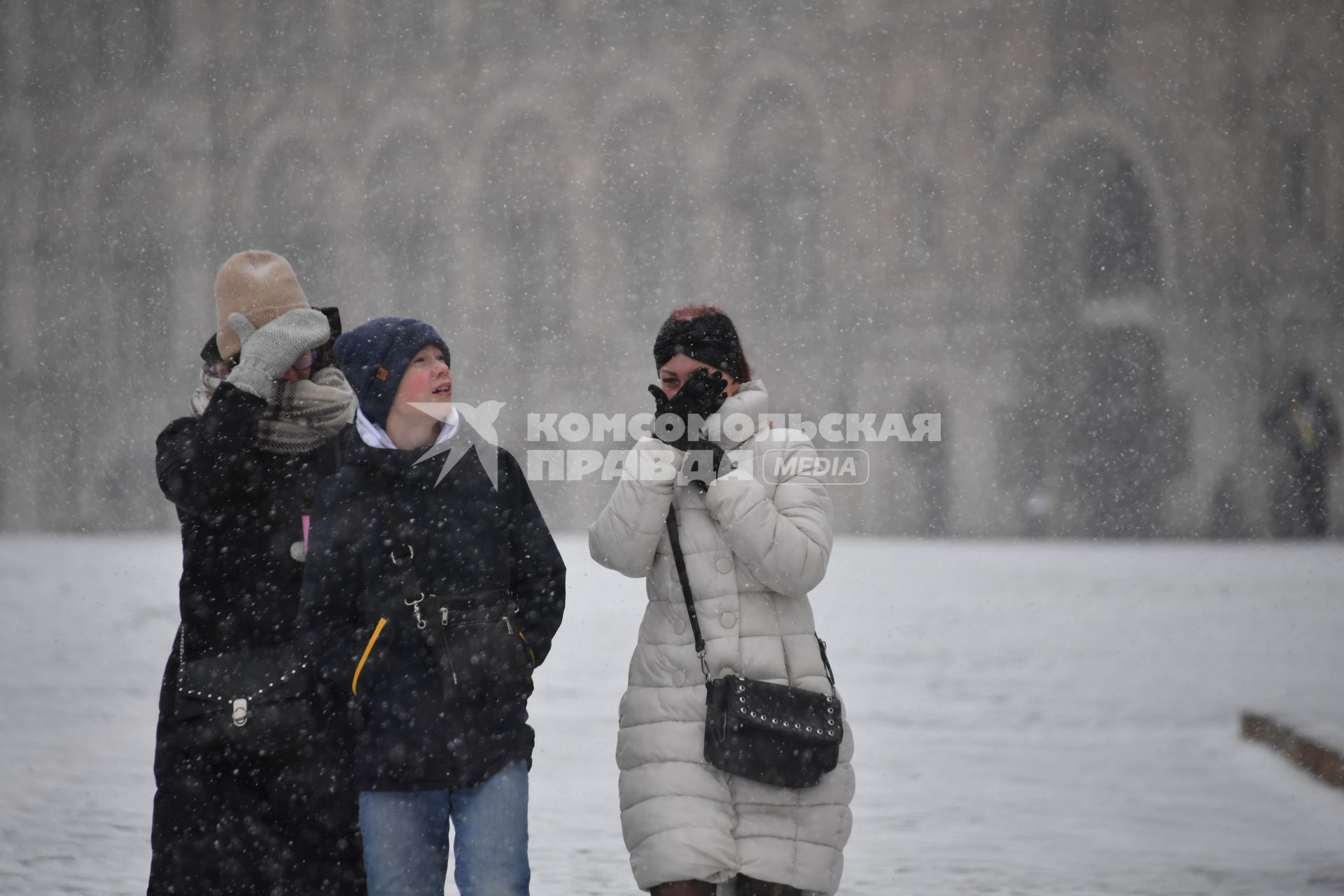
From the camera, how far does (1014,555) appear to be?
19.7 meters

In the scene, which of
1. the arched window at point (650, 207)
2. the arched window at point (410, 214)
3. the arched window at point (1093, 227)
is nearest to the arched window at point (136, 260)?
the arched window at point (410, 214)

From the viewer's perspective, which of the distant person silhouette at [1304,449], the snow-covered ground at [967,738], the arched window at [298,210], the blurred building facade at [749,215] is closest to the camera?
the snow-covered ground at [967,738]

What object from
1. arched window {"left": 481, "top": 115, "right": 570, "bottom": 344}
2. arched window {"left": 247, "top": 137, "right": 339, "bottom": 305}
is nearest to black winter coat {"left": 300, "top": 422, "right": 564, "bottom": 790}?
arched window {"left": 481, "top": 115, "right": 570, "bottom": 344}

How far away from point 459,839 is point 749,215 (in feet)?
84.2

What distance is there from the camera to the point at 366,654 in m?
2.54

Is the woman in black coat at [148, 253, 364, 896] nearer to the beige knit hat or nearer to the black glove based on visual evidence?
the beige knit hat

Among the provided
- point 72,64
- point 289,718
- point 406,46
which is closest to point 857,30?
point 406,46

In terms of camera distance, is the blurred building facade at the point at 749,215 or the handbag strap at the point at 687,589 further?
the blurred building facade at the point at 749,215

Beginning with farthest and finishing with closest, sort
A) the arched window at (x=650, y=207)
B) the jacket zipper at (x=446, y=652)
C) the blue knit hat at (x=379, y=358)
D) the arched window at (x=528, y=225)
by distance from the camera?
the arched window at (x=528, y=225), the arched window at (x=650, y=207), the blue knit hat at (x=379, y=358), the jacket zipper at (x=446, y=652)

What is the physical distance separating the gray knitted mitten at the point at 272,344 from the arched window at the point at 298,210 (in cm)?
2648

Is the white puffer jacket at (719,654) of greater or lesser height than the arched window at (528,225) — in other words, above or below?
below

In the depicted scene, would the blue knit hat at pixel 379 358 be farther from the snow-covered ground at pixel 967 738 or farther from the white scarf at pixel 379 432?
the snow-covered ground at pixel 967 738

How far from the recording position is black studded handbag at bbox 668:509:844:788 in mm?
2553

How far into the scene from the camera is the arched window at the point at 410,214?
28.4 m
